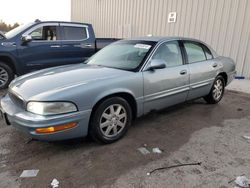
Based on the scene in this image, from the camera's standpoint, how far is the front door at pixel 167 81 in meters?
3.52

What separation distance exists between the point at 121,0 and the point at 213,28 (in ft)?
18.2

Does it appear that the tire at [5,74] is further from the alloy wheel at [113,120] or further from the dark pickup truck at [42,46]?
the alloy wheel at [113,120]

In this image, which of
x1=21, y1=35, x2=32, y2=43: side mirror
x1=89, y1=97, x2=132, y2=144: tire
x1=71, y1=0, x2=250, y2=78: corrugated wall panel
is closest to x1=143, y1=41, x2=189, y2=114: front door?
x1=89, y1=97, x2=132, y2=144: tire

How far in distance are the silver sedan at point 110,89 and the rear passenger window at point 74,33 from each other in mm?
2895

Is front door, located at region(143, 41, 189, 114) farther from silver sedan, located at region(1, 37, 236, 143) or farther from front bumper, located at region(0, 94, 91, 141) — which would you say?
front bumper, located at region(0, 94, 91, 141)

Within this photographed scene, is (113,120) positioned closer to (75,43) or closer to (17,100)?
(17,100)

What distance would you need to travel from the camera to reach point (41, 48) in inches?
247

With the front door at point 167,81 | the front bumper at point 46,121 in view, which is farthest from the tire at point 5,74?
the front door at point 167,81

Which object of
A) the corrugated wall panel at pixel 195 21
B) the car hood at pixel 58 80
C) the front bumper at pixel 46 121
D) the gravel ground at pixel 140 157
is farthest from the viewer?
the corrugated wall panel at pixel 195 21

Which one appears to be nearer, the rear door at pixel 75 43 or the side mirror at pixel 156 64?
the side mirror at pixel 156 64

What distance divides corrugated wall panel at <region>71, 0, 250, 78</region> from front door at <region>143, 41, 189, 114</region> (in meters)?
4.58

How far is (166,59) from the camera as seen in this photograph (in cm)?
386

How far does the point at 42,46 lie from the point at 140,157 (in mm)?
4627

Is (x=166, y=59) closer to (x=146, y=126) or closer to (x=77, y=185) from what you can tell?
(x=146, y=126)
